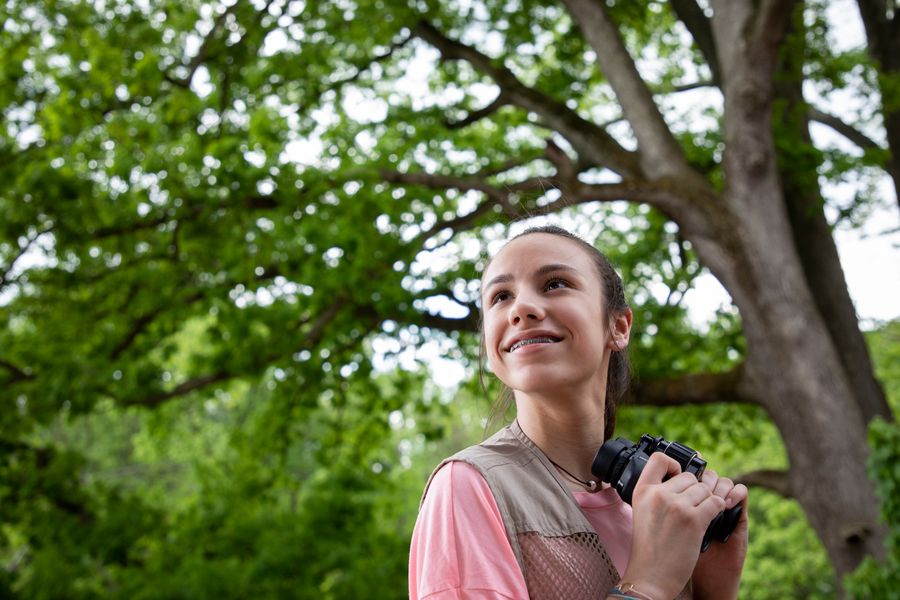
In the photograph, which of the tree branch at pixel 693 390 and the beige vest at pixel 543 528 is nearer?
the beige vest at pixel 543 528

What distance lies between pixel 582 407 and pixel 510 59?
10656 mm

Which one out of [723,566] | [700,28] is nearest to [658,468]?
[723,566]

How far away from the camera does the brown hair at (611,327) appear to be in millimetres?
2012

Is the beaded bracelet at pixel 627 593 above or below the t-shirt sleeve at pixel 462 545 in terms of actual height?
below

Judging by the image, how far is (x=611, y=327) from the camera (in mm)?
2004

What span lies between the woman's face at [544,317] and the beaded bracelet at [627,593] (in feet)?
1.26

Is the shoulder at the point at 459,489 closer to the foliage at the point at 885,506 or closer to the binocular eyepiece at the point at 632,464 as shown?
the binocular eyepiece at the point at 632,464

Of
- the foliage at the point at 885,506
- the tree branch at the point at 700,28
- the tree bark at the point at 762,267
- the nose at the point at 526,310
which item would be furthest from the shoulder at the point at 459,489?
the tree branch at the point at 700,28

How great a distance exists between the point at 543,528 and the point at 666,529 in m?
0.20

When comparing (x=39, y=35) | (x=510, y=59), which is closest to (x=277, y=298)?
(x=39, y=35)

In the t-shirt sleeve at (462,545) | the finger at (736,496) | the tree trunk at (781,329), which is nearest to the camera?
the t-shirt sleeve at (462,545)

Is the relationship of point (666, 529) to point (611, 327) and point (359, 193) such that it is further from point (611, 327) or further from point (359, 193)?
point (359, 193)

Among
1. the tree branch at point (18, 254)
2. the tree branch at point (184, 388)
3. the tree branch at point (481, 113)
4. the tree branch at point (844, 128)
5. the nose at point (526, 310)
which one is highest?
the tree branch at point (481, 113)

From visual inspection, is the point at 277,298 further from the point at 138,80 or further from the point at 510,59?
the point at 510,59
